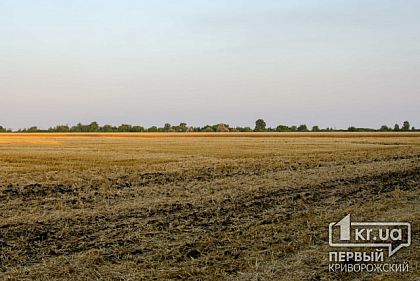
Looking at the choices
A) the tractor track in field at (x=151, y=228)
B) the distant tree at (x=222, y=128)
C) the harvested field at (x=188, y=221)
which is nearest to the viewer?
the harvested field at (x=188, y=221)

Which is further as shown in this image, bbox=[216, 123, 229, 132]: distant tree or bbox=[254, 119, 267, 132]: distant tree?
bbox=[254, 119, 267, 132]: distant tree

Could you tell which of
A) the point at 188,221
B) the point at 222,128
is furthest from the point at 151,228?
the point at 222,128

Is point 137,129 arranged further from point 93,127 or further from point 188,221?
point 188,221

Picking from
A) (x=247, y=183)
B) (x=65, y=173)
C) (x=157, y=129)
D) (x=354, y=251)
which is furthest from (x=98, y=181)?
(x=157, y=129)

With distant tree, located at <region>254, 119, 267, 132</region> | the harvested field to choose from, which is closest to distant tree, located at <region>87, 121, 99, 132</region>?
distant tree, located at <region>254, 119, 267, 132</region>

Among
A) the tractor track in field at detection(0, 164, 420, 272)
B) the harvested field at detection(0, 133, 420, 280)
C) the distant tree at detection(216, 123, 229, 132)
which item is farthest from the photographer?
the distant tree at detection(216, 123, 229, 132)

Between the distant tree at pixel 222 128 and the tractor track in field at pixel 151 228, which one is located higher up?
the distant tree at pixel 222 128

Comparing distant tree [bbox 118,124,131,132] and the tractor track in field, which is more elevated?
distant tree [bbox 118,124,131,132]

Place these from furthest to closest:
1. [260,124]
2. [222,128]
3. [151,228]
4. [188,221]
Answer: [260,124]
[222,128]
[188,221]
[151,228]

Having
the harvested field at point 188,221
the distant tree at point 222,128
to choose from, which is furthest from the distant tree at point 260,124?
the harvested field at point 188,221

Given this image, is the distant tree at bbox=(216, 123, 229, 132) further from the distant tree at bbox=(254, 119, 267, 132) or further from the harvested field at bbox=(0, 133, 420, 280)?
the harvested field at bbox=(0, 133, 420, 280)

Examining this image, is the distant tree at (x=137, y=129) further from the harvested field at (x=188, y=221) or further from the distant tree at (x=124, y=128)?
the harvested field at (x=188, y=221)

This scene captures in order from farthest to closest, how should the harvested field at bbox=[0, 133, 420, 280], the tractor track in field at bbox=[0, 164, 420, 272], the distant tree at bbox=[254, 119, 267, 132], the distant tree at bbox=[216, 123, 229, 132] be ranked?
the distant tree at bbox=[254, 119, 267, 132], the distant tree at bbox=[216, 123, 229, 132], the tractor track in field at bbox=[0, 164, 420, 272], the harvested field at bbox=[0, 133, 420, 280]

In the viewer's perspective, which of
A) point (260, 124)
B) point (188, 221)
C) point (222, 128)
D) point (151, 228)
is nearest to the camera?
point (151, 228)
